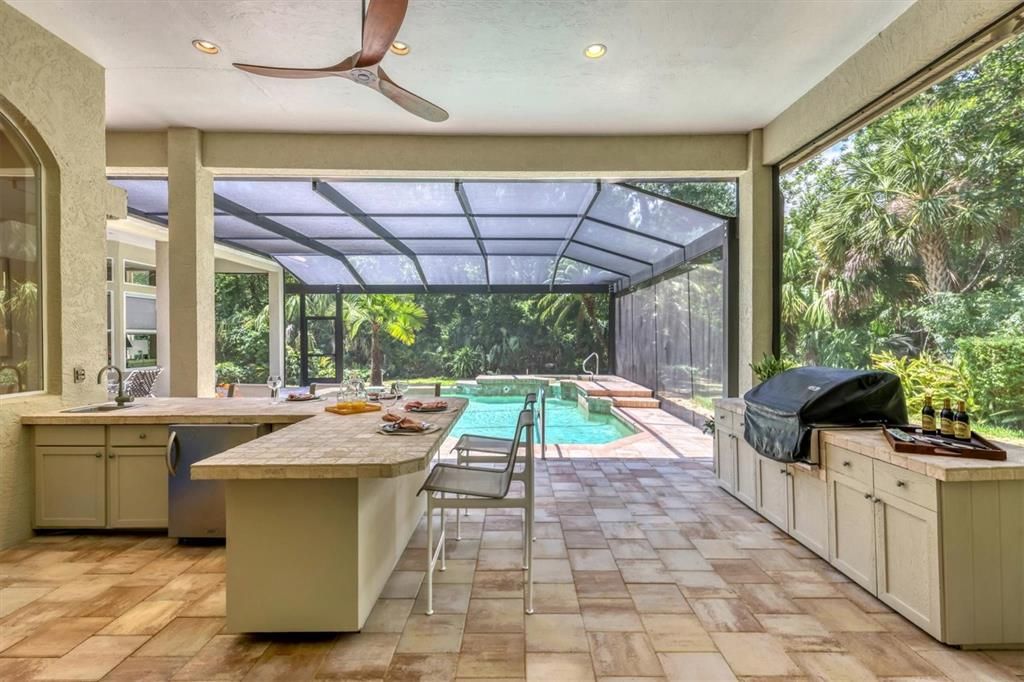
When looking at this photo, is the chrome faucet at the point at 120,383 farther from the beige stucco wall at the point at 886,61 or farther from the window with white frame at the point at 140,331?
the beige stucco wall at the point at 886,61

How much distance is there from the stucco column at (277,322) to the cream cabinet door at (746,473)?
31.9ft

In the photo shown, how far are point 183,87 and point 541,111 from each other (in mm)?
2820

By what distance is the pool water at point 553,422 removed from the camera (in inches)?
300

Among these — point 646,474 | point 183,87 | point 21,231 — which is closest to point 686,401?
point 646,474

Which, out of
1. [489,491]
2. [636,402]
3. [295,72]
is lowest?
[636,402]

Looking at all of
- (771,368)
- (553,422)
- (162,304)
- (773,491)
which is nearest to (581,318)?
(553,422)

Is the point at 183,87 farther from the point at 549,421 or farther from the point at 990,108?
the point at 549,421

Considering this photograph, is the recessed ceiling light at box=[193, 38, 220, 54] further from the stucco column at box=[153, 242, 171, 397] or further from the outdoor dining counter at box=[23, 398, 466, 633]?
the stucco column at box=[153, 242, 171, 397]

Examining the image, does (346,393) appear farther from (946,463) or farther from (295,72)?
(946,463)

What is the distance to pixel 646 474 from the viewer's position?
453cm

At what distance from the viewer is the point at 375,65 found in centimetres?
245

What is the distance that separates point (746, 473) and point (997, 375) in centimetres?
161

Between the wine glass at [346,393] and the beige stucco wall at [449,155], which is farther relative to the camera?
the beige stucco wall at [449,155]

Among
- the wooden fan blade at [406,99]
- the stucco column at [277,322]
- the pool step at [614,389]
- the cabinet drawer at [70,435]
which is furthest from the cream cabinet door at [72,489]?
the stucco column at [277,322]
